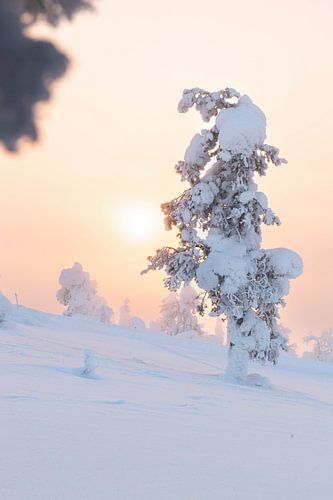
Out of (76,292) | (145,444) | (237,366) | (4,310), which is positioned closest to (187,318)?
(76,292)

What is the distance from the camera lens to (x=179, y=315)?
53.5 m

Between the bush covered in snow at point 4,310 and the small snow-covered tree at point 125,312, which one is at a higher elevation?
the small snow-covered tree at point 125,312

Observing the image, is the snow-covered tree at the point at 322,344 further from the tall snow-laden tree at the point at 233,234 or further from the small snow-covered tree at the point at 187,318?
the tall snow-laden tree at the point at 233,234

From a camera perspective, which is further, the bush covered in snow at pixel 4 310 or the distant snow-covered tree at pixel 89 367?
the bush covered in snow at pixel 4 310

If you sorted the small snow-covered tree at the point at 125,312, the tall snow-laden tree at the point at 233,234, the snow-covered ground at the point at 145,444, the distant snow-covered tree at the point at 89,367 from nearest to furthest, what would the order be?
the snow-covered ground at the point at 145,444
the distant snow-covered tree at the point at 89,367
the tall snow-laden tree at the point at 233,234
the small snow-covered tree at the point at 125,312

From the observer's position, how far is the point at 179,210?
15188mm

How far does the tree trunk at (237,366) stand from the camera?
1485 cm

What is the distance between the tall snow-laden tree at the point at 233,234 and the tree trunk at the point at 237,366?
0.03 meters

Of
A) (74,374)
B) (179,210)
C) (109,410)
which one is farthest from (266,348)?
(109,410)

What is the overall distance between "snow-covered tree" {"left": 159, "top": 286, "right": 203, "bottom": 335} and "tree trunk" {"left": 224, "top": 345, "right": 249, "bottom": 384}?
1436 inches

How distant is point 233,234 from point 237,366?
3558mm

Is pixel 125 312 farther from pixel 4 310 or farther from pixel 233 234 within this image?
pixel 233 234

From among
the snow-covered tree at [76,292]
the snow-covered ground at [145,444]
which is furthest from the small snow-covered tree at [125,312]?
the snow-covered ground at [145,444]

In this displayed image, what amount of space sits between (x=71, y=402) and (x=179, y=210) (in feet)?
33.4
